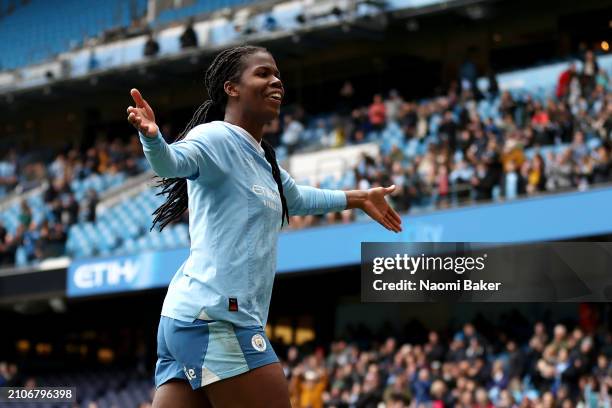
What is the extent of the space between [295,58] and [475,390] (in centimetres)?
1258

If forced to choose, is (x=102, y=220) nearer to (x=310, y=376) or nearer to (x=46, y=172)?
(x=46, y=172)

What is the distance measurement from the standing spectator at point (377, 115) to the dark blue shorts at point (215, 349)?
1812cm

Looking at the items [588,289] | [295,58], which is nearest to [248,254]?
[588,289]

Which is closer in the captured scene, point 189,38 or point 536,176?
point 536,176

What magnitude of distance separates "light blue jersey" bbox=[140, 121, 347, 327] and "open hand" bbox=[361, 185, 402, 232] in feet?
2.16

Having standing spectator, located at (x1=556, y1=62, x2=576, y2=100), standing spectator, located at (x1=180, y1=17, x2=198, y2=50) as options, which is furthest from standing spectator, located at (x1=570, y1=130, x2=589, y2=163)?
standing spectator, located at (x1=180, y1=17, x2=198, y2=50)

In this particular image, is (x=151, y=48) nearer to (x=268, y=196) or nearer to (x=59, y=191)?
(x=59, y=191)

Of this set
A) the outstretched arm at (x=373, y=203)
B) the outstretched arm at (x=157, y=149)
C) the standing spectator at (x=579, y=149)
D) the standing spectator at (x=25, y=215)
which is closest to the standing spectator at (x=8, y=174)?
the standing spectator at (x=25, y=215)

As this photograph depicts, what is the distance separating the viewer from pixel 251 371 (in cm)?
394

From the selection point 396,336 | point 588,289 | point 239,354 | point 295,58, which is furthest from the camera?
point 295,58

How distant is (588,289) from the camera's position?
4.75 metres

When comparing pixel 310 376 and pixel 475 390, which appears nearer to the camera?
pixel 475 390

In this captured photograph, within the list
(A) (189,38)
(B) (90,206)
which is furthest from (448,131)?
(B) (90,206)

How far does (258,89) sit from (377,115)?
18.1 meters
